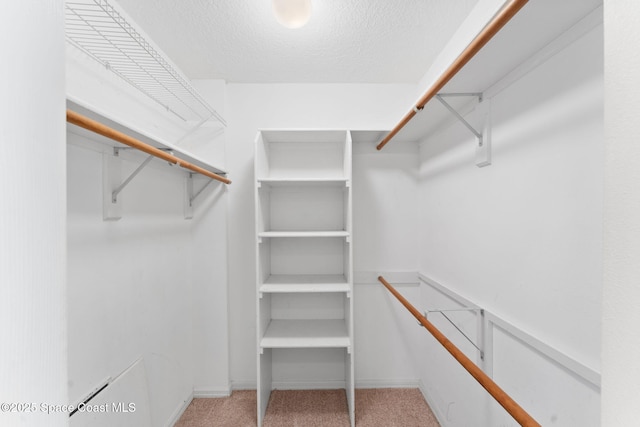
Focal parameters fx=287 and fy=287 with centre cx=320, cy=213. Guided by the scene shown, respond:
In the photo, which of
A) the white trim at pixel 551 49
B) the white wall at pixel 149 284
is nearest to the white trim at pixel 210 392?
the white wall at pixel 149 284

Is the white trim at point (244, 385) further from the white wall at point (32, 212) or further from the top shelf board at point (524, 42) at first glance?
the top shelf board at point (524, 42)

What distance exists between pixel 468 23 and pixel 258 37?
3.37 feet

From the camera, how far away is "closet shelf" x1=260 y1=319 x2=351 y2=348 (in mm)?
1675

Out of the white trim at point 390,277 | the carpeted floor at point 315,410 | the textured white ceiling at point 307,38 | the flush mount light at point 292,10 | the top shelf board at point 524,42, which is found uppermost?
the textured white ceiling at point 307,38

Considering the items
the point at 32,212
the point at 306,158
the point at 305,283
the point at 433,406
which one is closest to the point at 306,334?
the point at 305,283

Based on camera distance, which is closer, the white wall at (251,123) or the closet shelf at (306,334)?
the closet shelf at (306,334)

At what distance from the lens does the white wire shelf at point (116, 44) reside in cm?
97

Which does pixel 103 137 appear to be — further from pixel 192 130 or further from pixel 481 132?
pixel 481 132

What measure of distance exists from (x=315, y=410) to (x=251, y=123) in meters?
1.93

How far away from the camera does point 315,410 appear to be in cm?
180

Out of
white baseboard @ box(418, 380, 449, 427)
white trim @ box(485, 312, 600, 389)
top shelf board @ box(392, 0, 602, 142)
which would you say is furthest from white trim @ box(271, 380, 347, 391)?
top shelf board @ box(392, 0, 602, 142)

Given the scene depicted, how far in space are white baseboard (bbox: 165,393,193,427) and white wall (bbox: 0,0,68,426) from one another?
1.53m

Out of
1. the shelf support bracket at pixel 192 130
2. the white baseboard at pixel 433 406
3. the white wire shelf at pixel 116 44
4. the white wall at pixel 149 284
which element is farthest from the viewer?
the shelf support bracket at pixel 192 130

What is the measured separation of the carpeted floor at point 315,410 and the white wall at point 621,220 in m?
1.62
